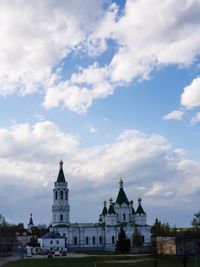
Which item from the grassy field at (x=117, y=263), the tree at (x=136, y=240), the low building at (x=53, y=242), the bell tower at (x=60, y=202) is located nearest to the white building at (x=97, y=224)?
the bell tower at (x=60, y=202)

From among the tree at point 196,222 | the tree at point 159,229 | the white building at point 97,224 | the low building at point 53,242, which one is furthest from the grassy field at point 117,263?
the tree at point 159,229

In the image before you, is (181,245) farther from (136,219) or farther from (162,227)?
(162,227)

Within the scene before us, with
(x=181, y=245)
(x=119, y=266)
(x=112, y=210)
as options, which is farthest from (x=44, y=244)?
(x=119, y=266)

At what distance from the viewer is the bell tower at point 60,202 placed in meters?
145

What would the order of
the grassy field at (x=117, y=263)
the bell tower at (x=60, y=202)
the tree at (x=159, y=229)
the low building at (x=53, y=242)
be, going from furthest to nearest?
the tree at (x=159, y=229), the bell tower at (x=60, y=202), the low building at (x=53, y=242), the grassy field at (x=117, y=263)

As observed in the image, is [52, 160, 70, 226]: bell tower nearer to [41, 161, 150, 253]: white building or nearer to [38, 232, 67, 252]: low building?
[41, 161, 150, 253]: white building

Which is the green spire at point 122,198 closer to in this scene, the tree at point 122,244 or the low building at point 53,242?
the low building at point 53,242

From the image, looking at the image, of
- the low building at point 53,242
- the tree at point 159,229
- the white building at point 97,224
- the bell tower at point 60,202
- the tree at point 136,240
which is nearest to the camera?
the tree at point 136,240

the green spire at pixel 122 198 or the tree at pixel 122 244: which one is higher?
the green spire at pixel 122 198

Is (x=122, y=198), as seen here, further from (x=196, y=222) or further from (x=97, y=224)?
(x=196, y=222)

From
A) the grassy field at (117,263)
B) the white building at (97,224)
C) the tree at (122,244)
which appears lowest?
the grassy field at (117,263)

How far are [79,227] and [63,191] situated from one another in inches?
455

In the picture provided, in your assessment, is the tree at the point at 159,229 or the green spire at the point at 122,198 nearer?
the green spire at the point at 122,198

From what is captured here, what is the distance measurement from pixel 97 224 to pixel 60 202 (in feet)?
44.3
